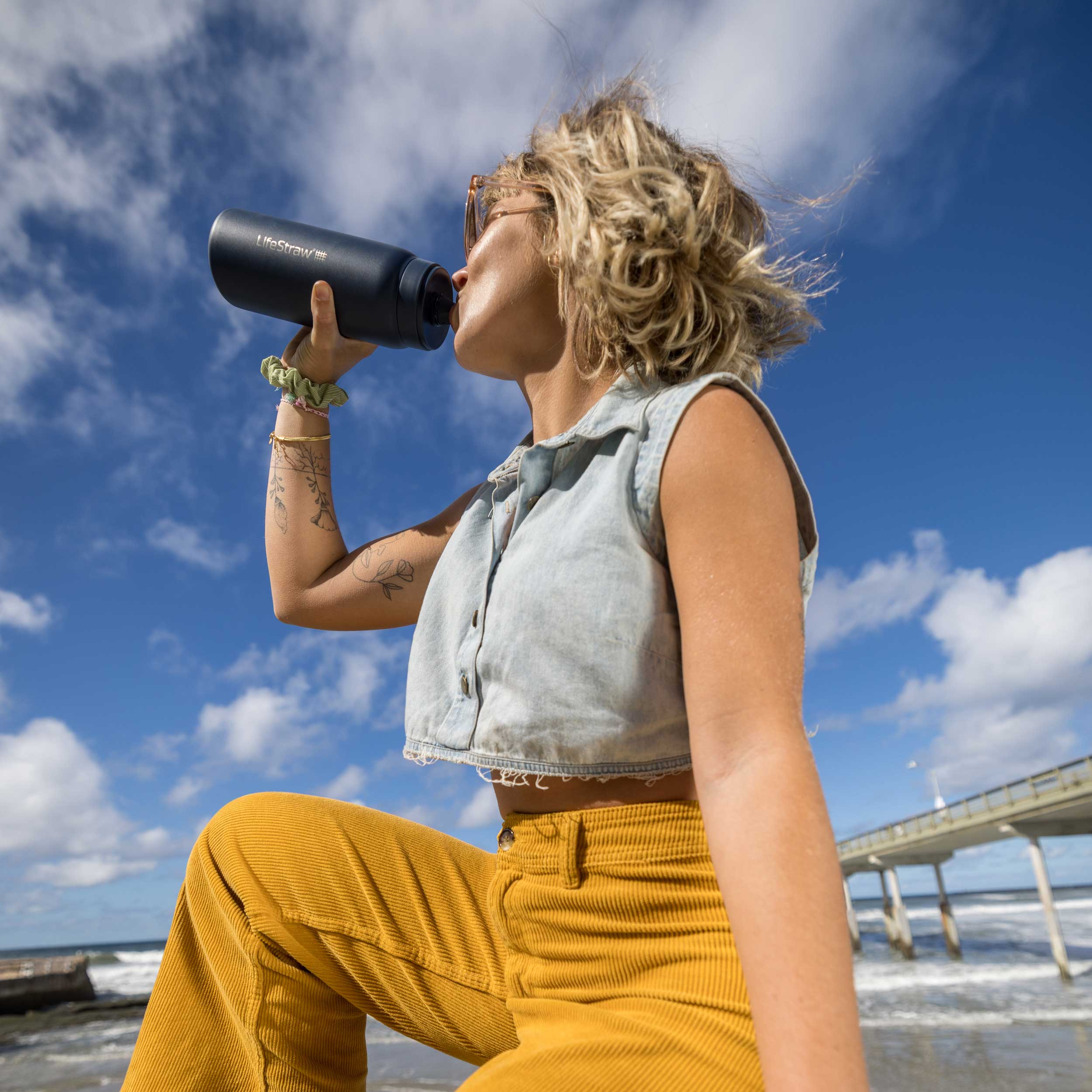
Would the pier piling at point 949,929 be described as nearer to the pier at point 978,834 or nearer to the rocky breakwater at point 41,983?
the pier at point 978,834

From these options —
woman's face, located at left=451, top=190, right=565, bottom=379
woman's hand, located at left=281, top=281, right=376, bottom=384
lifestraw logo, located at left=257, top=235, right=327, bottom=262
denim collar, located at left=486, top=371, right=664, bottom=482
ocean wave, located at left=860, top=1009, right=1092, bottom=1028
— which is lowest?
ocean wave, located at left=860, top=1009, right=1092, bottom=1028

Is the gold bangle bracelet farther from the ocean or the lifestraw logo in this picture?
the ocean

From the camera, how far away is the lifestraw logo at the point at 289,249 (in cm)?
159

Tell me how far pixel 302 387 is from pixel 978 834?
19663 mm

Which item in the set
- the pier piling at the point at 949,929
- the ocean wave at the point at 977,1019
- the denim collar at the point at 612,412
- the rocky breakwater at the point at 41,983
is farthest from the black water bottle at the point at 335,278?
the pier piling at the point at 949,929

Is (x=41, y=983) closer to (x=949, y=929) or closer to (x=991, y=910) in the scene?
(x=949, y=929)

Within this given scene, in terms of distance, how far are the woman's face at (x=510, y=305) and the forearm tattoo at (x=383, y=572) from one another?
428mm

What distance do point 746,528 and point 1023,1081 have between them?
7.11 metres

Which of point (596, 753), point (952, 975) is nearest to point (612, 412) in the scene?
point (596, 753)

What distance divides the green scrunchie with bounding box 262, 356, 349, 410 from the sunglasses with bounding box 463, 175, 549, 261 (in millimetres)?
Result: 409

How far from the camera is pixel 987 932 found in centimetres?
2638

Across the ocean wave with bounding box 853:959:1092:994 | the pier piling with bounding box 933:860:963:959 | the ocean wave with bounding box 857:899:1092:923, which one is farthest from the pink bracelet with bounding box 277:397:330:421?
the ocean wave with bounding box 857:899:1092:923

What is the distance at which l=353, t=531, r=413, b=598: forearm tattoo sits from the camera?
1.56 meters

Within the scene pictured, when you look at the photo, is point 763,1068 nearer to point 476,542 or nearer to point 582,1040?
point 582,1040
